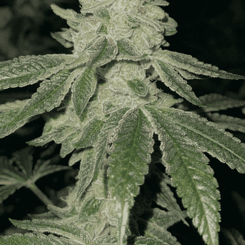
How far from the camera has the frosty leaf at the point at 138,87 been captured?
67 centimetres

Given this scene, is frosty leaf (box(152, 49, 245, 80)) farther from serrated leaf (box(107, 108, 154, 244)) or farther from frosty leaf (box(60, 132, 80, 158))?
frosty leaf (box(60, 132, 80, 158))

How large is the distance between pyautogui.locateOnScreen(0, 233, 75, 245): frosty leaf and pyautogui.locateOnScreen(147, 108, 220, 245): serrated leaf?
400 mm

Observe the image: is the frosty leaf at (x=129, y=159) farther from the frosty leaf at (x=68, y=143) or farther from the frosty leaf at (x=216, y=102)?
the frosty leaf at (x=216, y=102)

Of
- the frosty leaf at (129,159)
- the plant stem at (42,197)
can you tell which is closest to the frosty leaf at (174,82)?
the frosty leaf at (129,159)

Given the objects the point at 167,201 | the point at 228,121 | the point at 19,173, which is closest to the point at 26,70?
the point at 167,201

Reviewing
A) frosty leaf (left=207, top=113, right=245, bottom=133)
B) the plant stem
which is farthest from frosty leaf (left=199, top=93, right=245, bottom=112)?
the plant stem

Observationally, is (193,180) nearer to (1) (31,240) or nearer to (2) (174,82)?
(2) (174,82)

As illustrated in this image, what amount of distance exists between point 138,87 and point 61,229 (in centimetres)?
45

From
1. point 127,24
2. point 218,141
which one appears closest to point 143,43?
point 127,24

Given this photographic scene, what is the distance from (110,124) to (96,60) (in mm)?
139

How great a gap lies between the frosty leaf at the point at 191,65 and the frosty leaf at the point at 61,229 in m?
0.52

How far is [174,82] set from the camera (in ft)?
2.15

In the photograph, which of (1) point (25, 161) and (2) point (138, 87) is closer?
(2) point (138, 87)

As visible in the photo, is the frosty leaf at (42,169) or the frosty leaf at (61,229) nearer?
the frosty leaf at (61,229)
